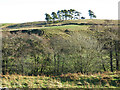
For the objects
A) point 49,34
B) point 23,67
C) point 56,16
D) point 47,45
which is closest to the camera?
point 23,67

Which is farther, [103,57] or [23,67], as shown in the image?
[103,57]

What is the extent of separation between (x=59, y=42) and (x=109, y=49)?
9.97 meters

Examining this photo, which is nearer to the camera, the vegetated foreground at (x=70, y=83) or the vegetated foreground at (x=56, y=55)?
the vegetated foreground at (x=70, y=83)

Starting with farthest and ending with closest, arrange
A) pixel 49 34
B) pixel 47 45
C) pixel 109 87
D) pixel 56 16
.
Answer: pixel 56 16 < pixel 49 34 < pixel 47 45 < pixel 109 87

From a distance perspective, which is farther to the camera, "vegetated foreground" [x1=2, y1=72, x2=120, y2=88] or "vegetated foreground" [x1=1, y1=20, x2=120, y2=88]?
"vegetated foreground" [x1=1, y1=20, x2=120, y2=88]

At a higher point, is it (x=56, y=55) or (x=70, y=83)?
(x=56, y=55)

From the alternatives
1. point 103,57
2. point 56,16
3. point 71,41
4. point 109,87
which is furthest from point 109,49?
point 56,16

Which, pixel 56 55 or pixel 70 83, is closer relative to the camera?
pixel 70 83

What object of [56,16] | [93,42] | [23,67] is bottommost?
[23,67]

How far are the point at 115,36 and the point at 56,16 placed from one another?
107694 millimetres

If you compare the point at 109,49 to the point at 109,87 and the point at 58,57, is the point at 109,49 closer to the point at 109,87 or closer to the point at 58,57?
the point at 58,57

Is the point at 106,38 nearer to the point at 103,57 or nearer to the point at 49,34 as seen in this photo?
the point at 103,57

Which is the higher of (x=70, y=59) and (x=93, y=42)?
(x=93, y=42)

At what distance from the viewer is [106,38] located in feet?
107
